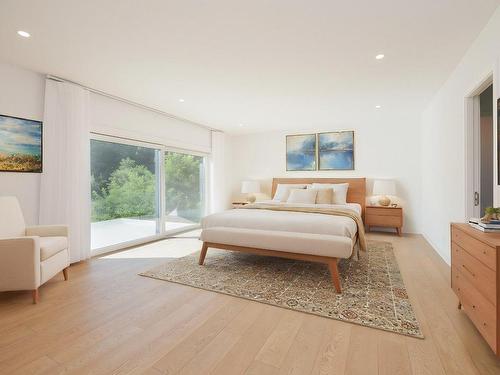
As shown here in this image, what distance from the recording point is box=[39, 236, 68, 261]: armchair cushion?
95.6 inches

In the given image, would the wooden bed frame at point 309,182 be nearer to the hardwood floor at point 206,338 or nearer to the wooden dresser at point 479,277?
the hardwood floor at point 206,338

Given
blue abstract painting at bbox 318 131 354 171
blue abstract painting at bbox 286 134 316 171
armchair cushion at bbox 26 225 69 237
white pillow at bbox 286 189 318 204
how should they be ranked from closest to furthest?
armchair cushion at bbox 26 225 69 237, white pillow at bbox 286 189 318 204, blue abstract painting at bbox 318 131 354 171, blue abstract painting at bbox 286 134 316 171

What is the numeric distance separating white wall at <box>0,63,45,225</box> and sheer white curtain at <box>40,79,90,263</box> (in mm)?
84

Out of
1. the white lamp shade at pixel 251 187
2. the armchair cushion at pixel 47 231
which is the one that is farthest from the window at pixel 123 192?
the white lamp shade at pixel 251 187

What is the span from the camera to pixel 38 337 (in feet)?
5.84

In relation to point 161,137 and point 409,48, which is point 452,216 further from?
point 161,137

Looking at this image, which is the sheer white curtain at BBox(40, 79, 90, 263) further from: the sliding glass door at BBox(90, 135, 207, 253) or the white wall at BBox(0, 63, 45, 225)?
the sliding glass door at BBox(90, 135, 207, 253)

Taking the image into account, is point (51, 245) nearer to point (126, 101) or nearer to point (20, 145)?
point (20, 145)

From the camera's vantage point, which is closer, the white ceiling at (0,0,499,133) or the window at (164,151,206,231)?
the white ceiling at (0,0,499,133)

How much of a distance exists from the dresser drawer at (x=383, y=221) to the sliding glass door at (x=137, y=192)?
3820mm

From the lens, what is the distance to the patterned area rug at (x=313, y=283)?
80.4 inches

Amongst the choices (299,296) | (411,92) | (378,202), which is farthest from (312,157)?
(299,296)

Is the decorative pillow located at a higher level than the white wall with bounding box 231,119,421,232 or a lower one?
lower

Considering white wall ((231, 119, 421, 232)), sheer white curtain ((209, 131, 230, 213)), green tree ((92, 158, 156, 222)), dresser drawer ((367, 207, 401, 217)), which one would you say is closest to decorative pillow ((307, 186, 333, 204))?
dresser drawer ((367, 207, 401, 217))
